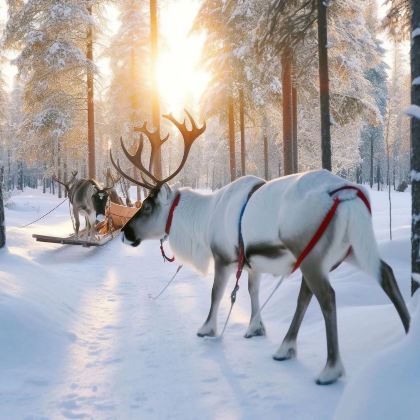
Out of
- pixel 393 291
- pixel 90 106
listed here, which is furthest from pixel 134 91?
pixel 393 291

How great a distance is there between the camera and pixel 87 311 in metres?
5.73

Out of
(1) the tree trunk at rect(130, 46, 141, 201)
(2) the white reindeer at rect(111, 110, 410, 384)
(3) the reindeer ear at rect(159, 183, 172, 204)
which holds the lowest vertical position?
(2) the white reindeer at rect(111, 110, 410, 384)

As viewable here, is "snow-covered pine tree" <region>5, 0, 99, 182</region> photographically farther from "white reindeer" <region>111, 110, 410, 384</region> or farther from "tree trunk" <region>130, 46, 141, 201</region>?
"white reindeer" <region>111, 110, 410, 384</region>

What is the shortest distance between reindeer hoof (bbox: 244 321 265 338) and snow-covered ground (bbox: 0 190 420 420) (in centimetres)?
13

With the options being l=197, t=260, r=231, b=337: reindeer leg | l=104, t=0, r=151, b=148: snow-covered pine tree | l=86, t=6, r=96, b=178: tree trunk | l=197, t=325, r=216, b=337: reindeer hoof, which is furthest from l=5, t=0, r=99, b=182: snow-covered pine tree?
l=197, t=325, r=216, b=337: reindeer hoof

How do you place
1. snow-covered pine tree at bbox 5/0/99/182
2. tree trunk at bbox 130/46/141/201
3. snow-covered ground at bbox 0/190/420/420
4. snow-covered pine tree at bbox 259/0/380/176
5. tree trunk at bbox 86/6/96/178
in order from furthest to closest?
1. tree trunk at bbox 130/46/141/201
2. tree trunk at bbox 86/6/96/178
3. snow-covered pine tree at bbox 5/0/99/182
4. snow-covered pine tree at bbox 259/0/380/176
5. snow-covered ground at bbox 0/190/420/420

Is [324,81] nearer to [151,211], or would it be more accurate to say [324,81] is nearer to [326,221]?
[151,211]

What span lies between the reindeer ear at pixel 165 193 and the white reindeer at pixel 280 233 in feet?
0.04

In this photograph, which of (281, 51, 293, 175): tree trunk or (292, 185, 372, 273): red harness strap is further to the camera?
(281, 51, 293, 175): tree trunk

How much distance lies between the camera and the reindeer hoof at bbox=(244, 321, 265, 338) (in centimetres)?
462

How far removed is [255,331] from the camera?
463cm

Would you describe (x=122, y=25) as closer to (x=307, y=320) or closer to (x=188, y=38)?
(x=188, y=38)

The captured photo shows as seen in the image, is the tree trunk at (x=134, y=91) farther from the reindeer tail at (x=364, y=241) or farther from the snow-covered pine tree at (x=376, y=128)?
the reindeer tail at (x=364, y=241)

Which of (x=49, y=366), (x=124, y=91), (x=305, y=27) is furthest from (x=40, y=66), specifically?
(x=49, y=366)
